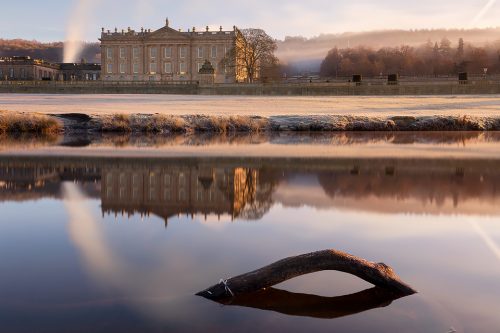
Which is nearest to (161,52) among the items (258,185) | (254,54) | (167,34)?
(167,34)

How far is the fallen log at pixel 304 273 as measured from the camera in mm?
5535

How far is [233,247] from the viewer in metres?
7.22

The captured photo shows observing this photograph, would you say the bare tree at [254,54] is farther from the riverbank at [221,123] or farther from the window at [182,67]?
the riverbank at [221,123]

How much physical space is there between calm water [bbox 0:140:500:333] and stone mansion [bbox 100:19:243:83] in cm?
9522

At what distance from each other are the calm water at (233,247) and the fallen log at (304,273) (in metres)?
0.14

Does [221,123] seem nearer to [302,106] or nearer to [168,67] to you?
[302,106]

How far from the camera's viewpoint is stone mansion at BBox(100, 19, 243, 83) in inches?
4220

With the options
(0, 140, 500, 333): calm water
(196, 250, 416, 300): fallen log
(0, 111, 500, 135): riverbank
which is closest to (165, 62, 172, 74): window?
(0, 111, 500, 135): riverbank

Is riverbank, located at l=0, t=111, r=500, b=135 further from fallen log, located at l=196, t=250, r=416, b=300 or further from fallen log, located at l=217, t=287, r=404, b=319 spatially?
fallen log, located at l=217, t=287, r=404, b=319

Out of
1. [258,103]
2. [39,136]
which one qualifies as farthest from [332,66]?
[39,136]

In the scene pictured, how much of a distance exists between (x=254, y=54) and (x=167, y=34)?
2905 cm

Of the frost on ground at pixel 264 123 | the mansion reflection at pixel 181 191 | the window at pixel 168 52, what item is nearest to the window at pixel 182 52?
the window at pixel 168 52

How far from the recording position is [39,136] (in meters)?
28.3

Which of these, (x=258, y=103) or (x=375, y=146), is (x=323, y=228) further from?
(x=258, y=103)
